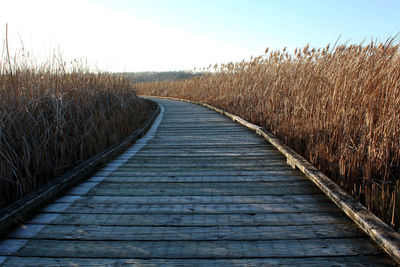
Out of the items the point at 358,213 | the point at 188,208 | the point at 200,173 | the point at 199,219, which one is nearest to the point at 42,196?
the point at 188,208

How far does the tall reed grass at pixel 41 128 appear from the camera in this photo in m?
2.41

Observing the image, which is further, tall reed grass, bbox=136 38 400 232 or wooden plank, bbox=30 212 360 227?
tall reed grass, bbox=136 38 400 232

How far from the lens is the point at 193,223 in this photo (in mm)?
1791

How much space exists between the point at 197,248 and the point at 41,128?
250 centimetres

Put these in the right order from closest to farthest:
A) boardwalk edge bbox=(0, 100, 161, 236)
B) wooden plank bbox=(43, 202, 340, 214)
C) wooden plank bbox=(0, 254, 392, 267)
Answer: wooden plank bbox=(0, 254, 392, 267)
boardwalk edge bbox=(0, 100, 161, 236)
wooden plank bbox=(43, 202, 340, 214)

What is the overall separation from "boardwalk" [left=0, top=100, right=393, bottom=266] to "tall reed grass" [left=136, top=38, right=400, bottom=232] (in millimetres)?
354

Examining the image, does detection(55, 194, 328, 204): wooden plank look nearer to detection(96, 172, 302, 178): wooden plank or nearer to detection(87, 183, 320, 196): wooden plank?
detection(87, 183, 320, 196): wooden plank

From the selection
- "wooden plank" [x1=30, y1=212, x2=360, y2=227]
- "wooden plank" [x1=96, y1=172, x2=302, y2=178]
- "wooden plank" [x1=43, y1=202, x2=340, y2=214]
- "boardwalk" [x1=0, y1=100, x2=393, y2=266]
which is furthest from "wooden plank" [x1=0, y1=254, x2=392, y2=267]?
"wooden plank" [x1=96, y1=172, x2=302, y2=178]

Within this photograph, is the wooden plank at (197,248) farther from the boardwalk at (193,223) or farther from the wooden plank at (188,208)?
the wooden plank at (188,208)

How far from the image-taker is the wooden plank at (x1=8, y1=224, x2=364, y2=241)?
1.62 meters

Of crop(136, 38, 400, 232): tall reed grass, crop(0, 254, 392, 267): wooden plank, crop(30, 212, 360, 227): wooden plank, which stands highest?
crop(136, 38, 400, 232): tall reed grass

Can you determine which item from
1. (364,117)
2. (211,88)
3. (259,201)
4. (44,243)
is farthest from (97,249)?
(211,88)

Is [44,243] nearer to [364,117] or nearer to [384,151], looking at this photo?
[384,151]

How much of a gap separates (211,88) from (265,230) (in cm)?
891
